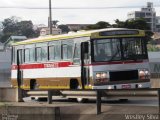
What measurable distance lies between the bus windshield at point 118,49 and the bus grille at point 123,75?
0.55m

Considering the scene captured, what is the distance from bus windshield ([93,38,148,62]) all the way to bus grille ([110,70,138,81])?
21.8 inches

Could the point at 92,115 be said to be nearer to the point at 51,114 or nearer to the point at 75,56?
the point at 51,114

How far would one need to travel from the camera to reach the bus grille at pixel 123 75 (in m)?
21.1

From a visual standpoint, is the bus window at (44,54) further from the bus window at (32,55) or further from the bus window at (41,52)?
the bus window at (32,55)

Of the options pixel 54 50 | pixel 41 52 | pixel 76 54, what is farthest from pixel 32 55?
pixel 76 54

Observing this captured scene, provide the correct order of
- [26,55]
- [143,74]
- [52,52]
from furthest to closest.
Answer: [26,55], [52,52], [143,74]

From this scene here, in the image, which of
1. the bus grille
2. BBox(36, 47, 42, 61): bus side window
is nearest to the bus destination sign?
the bus grille

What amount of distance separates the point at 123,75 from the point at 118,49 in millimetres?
1052

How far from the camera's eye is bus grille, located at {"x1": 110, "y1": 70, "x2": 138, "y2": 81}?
21094 mm

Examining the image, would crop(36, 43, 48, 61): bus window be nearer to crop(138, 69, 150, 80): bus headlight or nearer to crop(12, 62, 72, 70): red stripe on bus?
crop(12, 62, 72, 70): red stripe on bus

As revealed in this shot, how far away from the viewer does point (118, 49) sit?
2123 centimetres

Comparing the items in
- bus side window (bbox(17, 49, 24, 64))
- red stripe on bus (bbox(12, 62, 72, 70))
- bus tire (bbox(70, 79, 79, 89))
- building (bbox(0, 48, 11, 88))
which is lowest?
building (bbox(0, 48, 11, 88))

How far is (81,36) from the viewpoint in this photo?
21938 millimetres

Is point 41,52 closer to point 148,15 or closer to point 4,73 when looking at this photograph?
point 4,73
